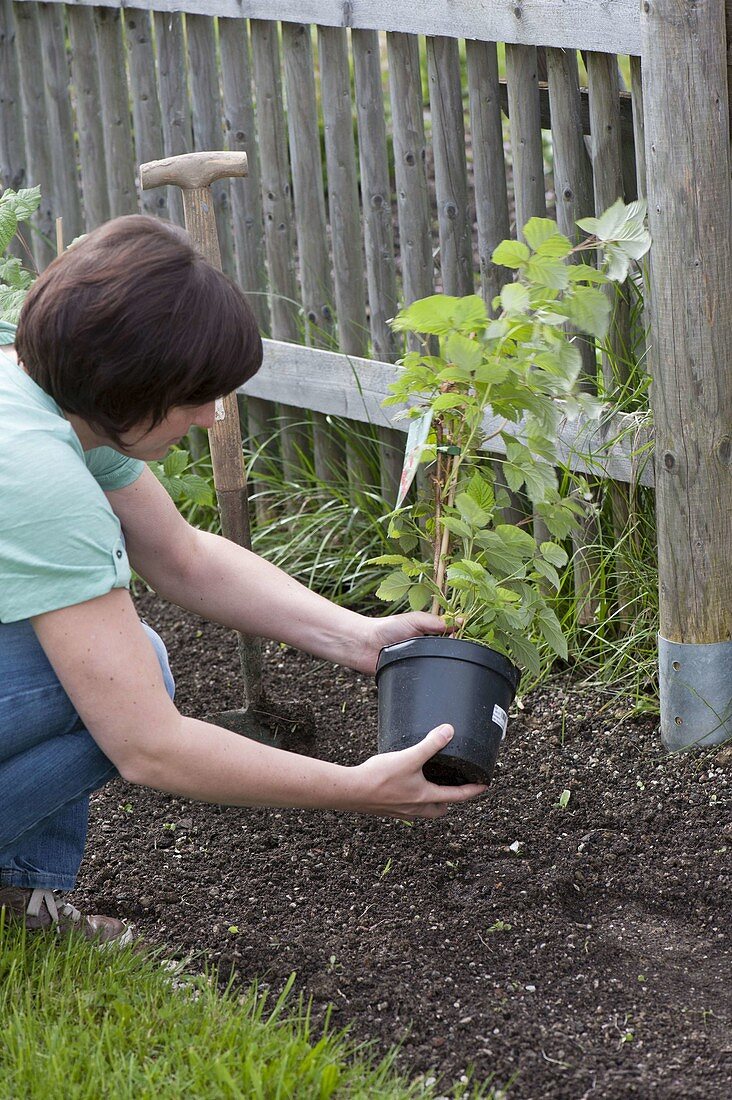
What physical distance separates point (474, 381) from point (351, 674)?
136 centimetres

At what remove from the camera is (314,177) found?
142 inches

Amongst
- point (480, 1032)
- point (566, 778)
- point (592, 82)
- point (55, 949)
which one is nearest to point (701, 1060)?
point (480, 1032)

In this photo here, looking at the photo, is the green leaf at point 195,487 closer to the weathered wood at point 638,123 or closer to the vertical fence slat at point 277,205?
the vertical fence slat at point 277,205

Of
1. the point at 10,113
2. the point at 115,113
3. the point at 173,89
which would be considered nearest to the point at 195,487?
the point at 173,89

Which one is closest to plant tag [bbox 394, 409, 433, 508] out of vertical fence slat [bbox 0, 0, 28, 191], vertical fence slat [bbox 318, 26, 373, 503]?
vertical fence slat [bbox 318, 26, 373, 503]

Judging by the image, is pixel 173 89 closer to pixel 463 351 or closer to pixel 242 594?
pixel 242 594

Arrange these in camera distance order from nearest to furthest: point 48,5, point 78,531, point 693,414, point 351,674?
point 78,531 < point 693,414 < point 351,674 < point 48,5

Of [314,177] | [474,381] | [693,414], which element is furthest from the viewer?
[314,177]

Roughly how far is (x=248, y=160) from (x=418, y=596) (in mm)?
1942

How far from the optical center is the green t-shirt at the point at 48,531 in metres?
1.73

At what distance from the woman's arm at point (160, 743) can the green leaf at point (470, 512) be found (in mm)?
400

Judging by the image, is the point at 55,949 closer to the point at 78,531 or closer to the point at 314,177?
the point at 78,531

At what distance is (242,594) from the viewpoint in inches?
92.2

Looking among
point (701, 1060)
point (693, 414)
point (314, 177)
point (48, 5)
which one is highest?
point (48, 5)
